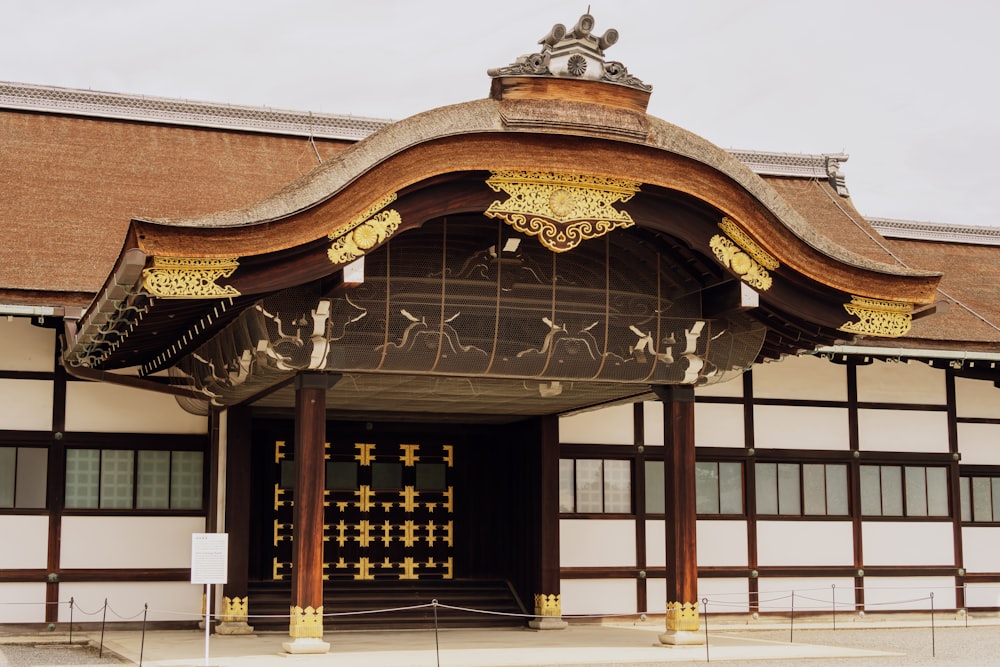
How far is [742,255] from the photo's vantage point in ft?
41.9

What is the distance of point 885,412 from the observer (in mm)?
18438

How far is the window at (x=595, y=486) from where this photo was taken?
56.1 ft

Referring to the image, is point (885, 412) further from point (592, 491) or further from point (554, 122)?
point (554, 122)

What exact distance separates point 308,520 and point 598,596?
6067 millimetres

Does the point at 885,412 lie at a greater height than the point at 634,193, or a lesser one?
lesser

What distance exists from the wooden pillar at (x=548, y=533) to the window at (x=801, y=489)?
3036 millimetres

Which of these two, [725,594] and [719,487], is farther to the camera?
[719,487]

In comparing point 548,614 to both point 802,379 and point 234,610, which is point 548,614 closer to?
point 234,610

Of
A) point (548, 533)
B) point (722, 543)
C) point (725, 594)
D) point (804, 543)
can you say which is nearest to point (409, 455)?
point (548, 533)

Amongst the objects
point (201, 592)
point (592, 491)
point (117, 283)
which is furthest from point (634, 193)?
point (201, 592)

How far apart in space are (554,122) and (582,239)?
1131 millimetres

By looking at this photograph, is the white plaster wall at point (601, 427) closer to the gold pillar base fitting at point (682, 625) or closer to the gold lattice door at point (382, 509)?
the gold lattice door at point (382, 509)

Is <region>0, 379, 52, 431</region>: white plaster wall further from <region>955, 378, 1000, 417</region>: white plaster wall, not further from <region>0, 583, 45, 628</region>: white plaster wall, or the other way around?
<region>955, 378, 1000, 417</region>: white plaster wall

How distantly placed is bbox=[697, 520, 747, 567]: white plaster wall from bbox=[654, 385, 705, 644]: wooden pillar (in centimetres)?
374
